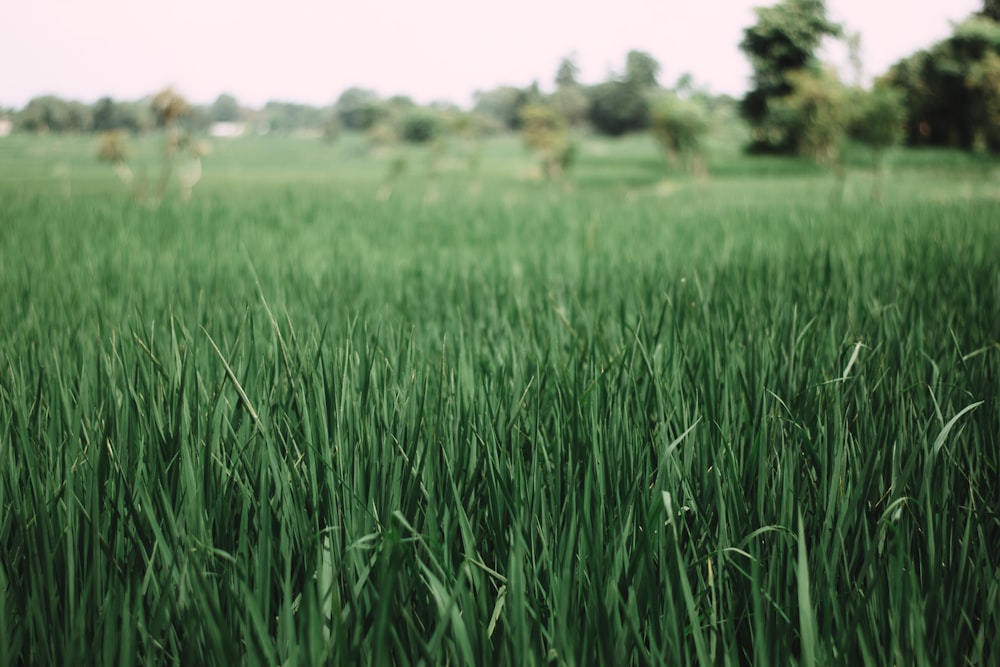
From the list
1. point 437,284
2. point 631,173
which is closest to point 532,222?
point 437,284

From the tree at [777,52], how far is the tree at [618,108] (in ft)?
52.0

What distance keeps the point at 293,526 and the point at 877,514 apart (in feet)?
2.37

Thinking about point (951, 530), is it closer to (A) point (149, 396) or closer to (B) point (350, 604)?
(B) point (350, 604)

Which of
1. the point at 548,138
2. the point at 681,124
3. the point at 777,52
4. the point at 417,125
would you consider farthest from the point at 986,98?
the point at 417,125

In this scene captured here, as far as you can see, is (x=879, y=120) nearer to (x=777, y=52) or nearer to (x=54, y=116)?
(x=54, y=116)

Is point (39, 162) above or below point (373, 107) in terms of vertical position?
below

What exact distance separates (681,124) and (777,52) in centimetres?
1850

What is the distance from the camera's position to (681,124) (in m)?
18.0

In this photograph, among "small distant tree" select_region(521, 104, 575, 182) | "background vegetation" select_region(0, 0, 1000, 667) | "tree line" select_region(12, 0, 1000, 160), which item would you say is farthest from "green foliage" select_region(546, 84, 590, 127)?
"background vegetation" select_region(0, 0, 1000, 667)

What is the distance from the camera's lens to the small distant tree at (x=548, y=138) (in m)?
16.2

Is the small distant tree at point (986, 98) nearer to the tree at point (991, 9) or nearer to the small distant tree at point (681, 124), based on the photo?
the small distant tree at point (681, 124)

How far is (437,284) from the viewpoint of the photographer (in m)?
2.66

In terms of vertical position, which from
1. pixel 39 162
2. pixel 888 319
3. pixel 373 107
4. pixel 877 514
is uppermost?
pixel 373 107

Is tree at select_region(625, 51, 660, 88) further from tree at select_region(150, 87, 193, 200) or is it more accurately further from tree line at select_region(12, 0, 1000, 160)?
tree at select_region(150, 87, 193, 200)
